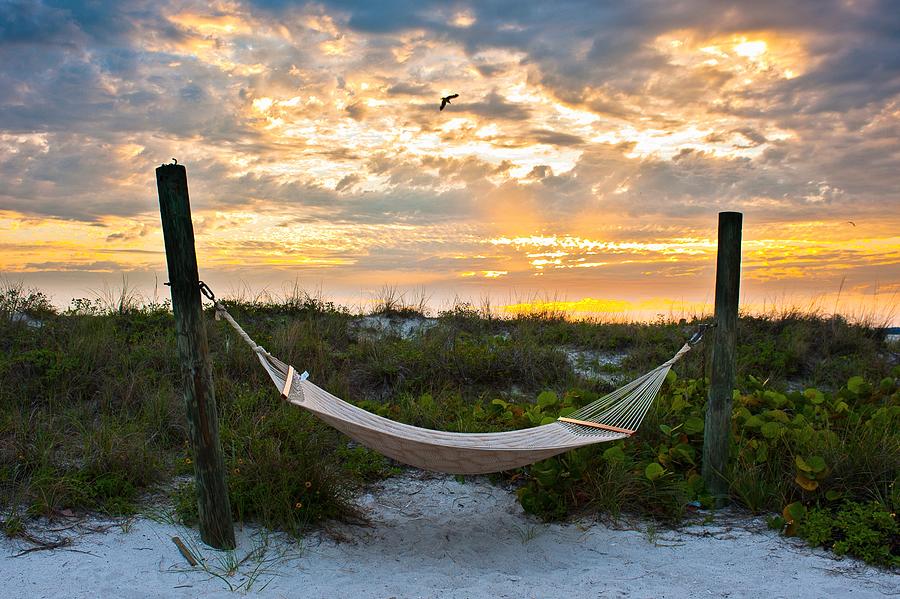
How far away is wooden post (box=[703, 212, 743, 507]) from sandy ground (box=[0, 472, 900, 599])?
26 centimetres

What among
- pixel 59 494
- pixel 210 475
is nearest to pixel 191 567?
pixel 210 475

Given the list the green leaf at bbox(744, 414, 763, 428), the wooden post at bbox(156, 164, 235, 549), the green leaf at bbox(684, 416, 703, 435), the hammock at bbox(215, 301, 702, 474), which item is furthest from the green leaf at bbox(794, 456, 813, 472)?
the wooden post at bbox(156, 164, 235, 549)

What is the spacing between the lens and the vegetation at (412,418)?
3.21 meters

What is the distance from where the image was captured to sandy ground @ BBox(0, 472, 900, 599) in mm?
2695

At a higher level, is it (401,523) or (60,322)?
(60,322)

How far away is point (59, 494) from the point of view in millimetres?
3322

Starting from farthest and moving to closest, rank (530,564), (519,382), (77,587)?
(519,382) < (530,564) < (77,587)

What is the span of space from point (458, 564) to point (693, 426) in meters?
1.54

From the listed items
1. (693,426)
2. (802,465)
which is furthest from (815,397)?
(802,465)

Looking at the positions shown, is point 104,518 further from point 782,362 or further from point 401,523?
point 782,362

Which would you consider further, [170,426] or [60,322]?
[60,322]

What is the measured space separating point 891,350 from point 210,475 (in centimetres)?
697

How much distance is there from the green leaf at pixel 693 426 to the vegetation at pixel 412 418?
11 mm

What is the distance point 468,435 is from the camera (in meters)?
3.24
